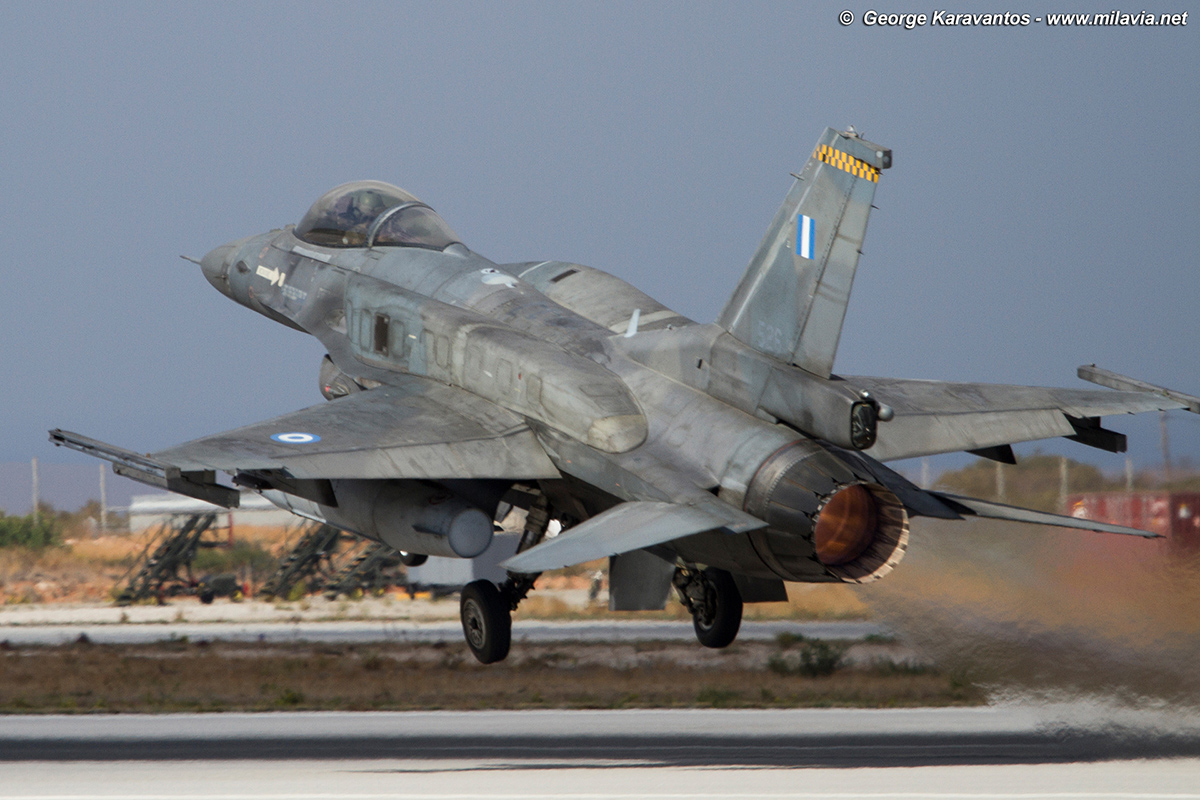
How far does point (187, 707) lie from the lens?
30.2m

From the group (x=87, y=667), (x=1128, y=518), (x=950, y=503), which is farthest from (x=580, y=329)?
(x=87, y=667)

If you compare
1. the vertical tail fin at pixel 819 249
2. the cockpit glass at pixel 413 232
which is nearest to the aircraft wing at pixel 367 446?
the cockpit glass at pixel 413 232

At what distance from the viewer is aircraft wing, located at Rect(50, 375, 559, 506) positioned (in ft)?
39.7

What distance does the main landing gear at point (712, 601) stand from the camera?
47.3 feet

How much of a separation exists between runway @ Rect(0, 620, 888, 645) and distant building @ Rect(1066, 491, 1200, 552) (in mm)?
15796

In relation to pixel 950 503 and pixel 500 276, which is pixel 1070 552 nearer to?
pixel 950 503

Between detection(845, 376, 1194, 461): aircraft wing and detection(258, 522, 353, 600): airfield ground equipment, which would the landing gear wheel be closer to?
detection(845, 376, 1194, 461): aircraft wing

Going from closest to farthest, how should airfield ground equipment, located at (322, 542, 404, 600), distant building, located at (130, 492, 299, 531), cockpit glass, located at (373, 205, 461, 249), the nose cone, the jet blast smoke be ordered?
cockpit glass, located at (373, 205, 461, 249) → the jet blast smoke → the nose cone → airfield ground equipment, located at (322, 542, 404, 600) → distant building, located at (130, 492, 299, 531)

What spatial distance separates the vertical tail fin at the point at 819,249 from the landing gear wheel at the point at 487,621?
4.08 m

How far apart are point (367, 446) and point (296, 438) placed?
704 millimetres

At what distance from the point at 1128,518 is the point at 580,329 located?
1106cm

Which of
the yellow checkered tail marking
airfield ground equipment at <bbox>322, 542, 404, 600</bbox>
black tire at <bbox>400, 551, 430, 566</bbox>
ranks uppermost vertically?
the yellow checkered tail marking

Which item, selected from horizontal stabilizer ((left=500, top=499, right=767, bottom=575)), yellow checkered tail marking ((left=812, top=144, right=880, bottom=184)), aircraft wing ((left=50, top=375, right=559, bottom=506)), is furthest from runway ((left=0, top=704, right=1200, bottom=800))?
yellow checkered tail marking ((left=812, top=144, right=880, bottom=184))

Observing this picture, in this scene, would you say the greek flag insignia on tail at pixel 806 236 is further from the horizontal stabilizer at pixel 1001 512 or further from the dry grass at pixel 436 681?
the dry grass at pixel 436 681
